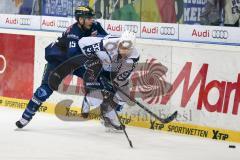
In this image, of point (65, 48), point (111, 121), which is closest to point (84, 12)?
point (65, 48)

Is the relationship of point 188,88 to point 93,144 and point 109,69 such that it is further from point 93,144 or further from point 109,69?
point 93,144

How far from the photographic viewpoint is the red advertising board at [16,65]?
9.55 m

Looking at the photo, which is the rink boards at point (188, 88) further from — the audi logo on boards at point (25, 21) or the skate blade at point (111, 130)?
the audi logo on boards at point (25, 21)

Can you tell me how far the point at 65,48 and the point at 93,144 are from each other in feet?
4.42

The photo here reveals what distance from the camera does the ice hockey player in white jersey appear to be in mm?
7449

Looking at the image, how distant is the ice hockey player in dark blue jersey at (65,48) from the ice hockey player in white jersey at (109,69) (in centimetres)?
22

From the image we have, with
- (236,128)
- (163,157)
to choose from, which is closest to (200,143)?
(236,128)

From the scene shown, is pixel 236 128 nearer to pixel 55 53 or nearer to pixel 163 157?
pixel 163 157

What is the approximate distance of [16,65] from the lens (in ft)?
31.9

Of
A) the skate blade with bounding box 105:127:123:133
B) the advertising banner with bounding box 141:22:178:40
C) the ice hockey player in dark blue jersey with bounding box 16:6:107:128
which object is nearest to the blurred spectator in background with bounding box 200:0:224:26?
the advertising banner with bounding box 141:22:178:40

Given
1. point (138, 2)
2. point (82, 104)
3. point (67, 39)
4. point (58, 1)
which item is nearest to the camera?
point (67, 39)

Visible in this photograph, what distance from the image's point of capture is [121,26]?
30.2ft

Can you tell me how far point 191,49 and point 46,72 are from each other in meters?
1.62

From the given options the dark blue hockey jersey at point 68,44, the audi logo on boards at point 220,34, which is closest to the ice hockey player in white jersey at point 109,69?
the dark blue hockey jersey at point 68,44
